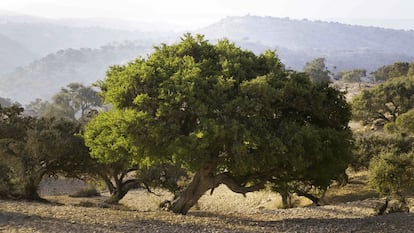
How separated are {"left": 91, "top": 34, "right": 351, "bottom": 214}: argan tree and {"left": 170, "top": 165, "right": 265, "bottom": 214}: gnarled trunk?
0.14 feet

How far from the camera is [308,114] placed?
16312 millimetres

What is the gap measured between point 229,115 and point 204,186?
419 centimetres

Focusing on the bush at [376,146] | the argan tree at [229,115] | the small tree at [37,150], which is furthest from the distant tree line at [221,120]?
the bush at [376,146]

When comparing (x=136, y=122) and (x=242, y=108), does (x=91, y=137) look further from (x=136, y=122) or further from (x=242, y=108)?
(x=242, y=108)

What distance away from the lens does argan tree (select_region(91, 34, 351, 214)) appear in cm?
1415

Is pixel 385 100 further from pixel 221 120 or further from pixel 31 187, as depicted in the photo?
pixel 221 120

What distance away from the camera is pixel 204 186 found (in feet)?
57.2

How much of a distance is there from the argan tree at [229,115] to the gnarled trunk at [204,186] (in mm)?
44

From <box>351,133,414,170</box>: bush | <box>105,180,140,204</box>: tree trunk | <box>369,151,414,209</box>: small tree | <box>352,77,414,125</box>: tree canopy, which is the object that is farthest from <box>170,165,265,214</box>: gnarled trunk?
A: <box>352,77,414,125</box>: tree canopy

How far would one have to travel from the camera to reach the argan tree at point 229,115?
14.1 m

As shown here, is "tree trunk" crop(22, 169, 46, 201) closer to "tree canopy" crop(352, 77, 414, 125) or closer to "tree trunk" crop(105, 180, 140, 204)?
"tree trunk" crop(105, 180, 140, 204)

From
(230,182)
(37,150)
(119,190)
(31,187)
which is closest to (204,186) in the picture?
(230,182)

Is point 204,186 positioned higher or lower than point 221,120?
lower

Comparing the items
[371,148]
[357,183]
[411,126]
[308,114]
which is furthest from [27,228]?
[411,126]
